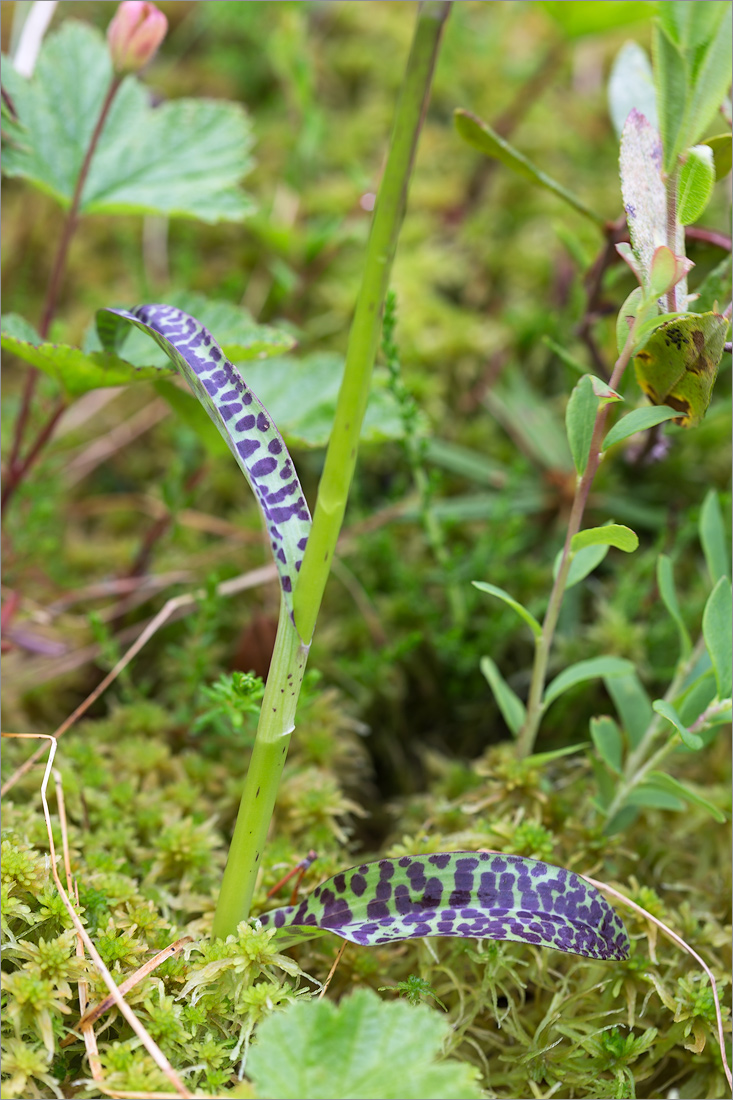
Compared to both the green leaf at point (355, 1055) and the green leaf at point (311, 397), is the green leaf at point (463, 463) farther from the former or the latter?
the green leaf at point (355, 1055)

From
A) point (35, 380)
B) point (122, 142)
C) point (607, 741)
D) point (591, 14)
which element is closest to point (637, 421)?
point (607, 741)

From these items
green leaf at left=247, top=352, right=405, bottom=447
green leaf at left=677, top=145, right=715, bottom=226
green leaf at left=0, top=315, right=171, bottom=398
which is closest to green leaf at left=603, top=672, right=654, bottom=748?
green leaf at left=247, top=352, right=405, bottom=447

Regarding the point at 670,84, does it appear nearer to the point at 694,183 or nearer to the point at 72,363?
the point at 694,183

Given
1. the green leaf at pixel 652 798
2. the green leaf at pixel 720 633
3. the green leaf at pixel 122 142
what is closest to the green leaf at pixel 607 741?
the green leaf at pixel 652 798

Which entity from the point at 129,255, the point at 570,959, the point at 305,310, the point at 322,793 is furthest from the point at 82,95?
the point at 570,959

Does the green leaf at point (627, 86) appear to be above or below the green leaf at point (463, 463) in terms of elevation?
above

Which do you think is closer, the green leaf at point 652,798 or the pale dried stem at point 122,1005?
the pale dried stem at point 122,1005
